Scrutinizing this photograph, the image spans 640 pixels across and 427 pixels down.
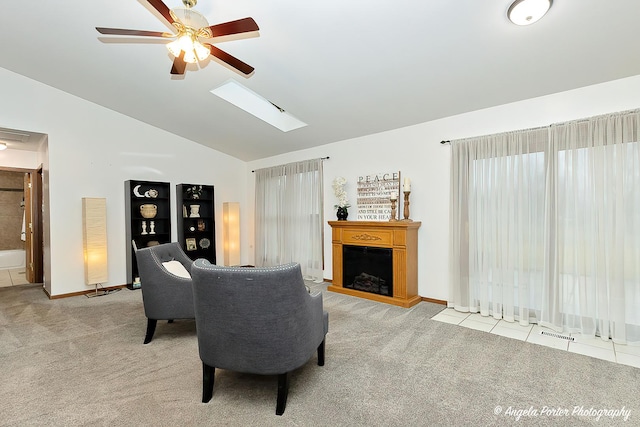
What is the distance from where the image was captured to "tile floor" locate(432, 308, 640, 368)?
248 centimetres

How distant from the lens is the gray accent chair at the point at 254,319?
1646mm

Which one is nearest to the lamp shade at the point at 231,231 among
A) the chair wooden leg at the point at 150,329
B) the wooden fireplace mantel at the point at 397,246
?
the wooden fireplace mantel at the point at 397,246

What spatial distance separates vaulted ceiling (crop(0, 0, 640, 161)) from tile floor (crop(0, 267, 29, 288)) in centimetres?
381

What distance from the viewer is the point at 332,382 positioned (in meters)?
2.10

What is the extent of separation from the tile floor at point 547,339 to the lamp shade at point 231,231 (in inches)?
167

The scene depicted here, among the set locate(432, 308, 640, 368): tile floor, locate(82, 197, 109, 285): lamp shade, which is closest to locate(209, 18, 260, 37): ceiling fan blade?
locate(432, 308, 640, 368): tile floor

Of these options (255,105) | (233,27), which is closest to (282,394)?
(233,27)

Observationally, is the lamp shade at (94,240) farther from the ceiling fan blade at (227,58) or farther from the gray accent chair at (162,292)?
the ceiling fan blade at (227,58)

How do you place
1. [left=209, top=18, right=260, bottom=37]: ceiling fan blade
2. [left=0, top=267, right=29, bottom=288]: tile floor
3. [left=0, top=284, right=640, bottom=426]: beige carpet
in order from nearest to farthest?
[left=0, top=284, right=640, bottom=426]: beige carpet < [left=209, top=18, right=260, bottom=37]: ceiling fan blade < [left=0, top=267, right=29, bottom=288]: tile floor

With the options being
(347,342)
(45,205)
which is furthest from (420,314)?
(45,205)

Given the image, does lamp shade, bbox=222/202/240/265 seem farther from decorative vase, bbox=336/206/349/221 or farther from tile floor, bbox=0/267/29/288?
tile floor, bbox=0/267/29/288

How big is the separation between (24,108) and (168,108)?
6.14 feet

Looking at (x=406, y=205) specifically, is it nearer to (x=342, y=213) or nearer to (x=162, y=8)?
(x=342, y=213)

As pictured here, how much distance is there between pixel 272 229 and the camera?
19.9ft
